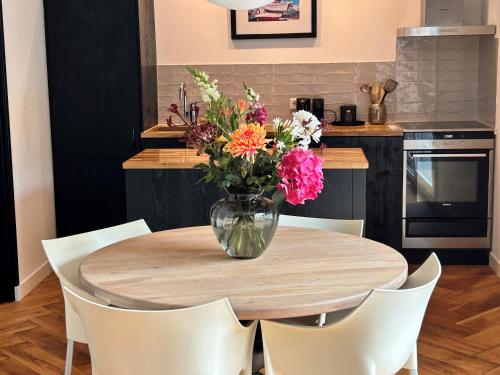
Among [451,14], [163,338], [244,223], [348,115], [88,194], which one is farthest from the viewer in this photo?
[348,115]

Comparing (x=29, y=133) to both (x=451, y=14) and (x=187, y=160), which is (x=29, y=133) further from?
(x=451, y=14)

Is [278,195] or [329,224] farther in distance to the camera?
[329,224]

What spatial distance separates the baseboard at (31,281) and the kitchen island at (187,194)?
107 centimetres

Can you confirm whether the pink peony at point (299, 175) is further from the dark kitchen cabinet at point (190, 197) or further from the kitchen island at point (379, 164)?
the kitchen island at point (379, 164)

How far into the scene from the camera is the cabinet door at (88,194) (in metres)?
5.41

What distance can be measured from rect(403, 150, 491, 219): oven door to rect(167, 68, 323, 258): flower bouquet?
2.87 metres

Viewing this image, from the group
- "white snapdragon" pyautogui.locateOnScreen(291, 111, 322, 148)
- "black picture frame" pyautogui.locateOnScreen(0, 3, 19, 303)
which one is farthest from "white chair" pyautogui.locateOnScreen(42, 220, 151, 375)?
"black picture frame" pyautogui.locateOnScreen(0, 3, 19, 303)

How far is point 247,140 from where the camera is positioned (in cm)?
238

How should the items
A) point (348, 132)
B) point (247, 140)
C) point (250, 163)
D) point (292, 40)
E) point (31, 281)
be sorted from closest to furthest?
1. point (247, 140)
2. point (250, 163)
3. point (31, 281)
4. point (348, 132)
5. point (292, 40)

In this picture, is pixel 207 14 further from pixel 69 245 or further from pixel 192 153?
pixel 69 245

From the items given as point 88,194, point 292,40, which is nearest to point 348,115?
point 292,40

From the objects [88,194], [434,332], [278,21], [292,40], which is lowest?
[434,332]

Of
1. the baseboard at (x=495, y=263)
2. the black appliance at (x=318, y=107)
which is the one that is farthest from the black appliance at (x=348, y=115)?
the baseboard at (x=495, y=263)

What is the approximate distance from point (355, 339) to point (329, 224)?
115cm
